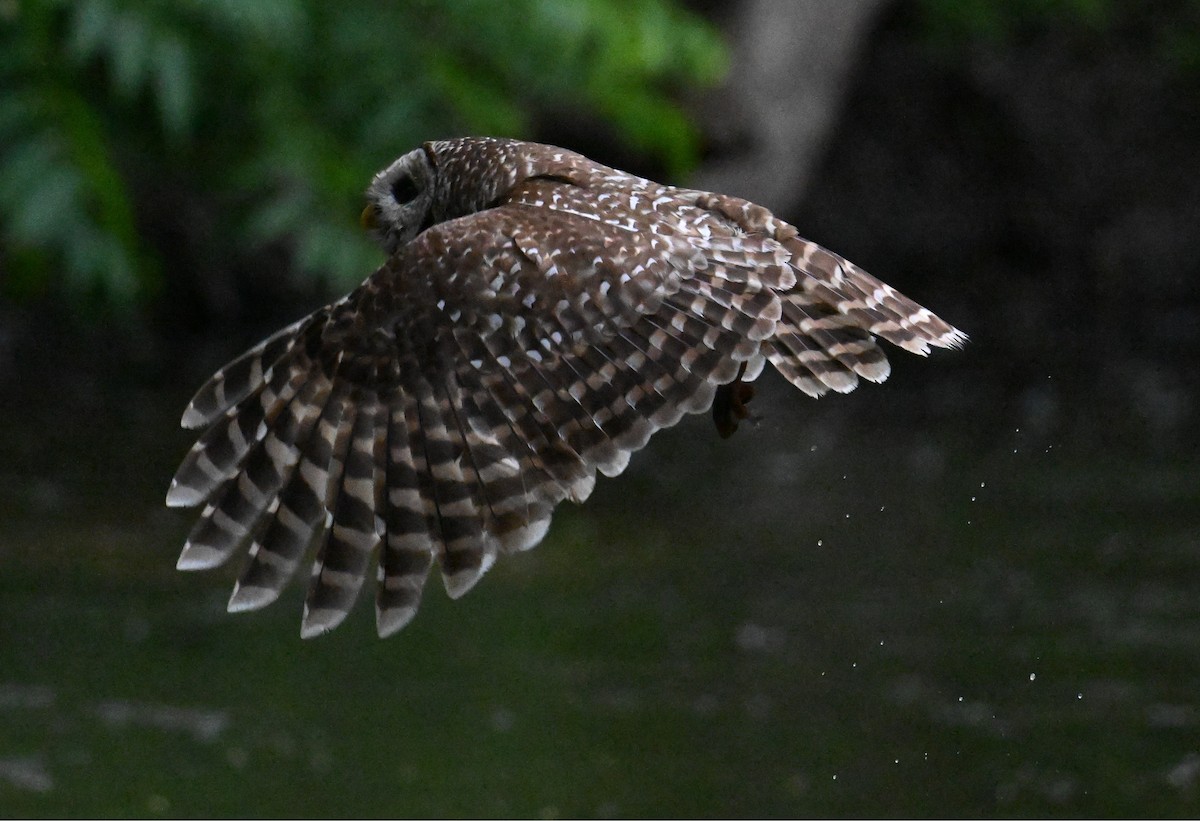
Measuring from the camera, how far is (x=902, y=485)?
9406 millimetres

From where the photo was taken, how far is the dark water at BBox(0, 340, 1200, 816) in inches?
234

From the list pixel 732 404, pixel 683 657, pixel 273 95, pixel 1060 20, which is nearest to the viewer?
pixel 732 404

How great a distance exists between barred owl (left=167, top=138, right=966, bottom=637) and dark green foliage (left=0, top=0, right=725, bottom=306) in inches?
136

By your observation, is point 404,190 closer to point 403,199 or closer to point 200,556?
point 403,199

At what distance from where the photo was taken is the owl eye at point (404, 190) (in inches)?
217

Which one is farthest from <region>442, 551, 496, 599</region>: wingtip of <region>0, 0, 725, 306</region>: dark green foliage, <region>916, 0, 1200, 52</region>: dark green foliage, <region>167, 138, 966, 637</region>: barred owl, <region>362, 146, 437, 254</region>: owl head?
<region>916, 0, 1200, 52</region>: dark green foliage

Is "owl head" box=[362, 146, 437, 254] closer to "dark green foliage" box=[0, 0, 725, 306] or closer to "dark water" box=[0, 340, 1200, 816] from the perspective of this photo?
"dark water" box=[0, 340, 1200, 816]

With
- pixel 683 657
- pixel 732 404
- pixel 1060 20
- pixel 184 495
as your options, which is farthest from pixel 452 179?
pixel 1060 20

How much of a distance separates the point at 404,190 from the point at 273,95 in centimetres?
322

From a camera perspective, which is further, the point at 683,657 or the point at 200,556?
the point at 683,657

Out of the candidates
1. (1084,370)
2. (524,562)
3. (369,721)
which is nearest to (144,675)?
(369,721)

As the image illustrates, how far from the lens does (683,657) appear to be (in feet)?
23.4

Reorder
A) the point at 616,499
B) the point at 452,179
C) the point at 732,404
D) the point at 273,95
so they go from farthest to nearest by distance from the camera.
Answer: the point at 616,499
the point at 273,95
the point at 452,179
the point at 732,404

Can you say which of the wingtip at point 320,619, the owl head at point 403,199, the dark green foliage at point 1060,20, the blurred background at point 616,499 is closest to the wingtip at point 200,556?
the wingtip at point 320,619
